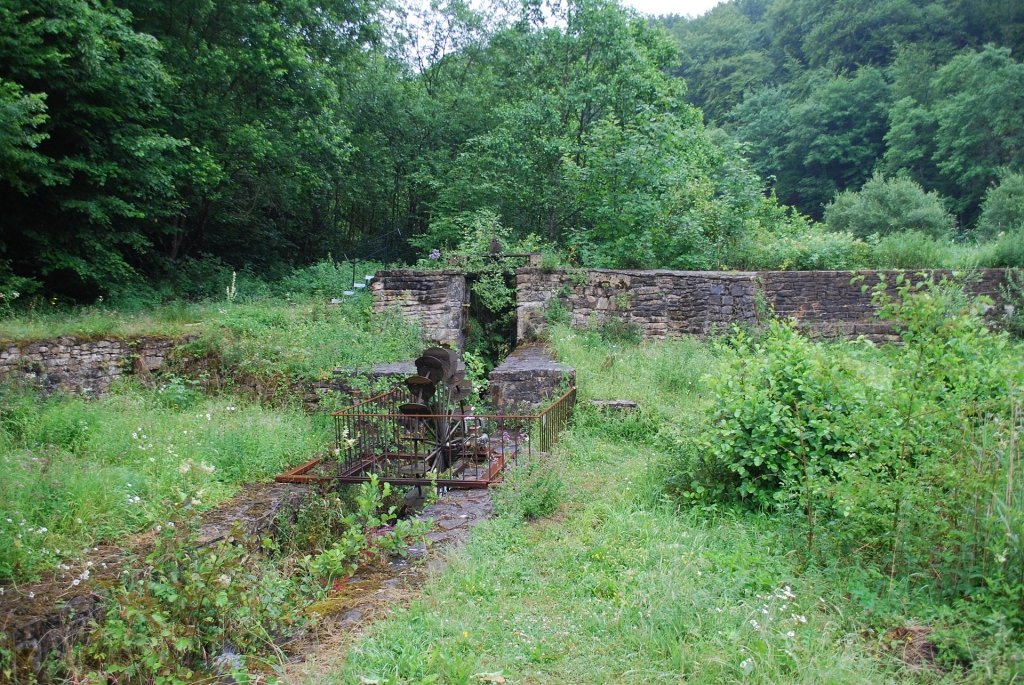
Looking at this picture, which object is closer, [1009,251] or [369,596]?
[369,596]

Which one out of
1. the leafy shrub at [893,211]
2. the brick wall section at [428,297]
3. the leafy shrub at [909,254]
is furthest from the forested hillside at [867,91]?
the brick wall section at [428,297]

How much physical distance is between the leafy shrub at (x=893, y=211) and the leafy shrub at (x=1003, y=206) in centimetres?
113

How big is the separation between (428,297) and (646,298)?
3.99 meters

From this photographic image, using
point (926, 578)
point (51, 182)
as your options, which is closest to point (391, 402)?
point (926, 578)

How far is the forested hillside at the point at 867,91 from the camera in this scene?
87.1 feet

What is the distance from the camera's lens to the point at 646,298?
38.4 ft

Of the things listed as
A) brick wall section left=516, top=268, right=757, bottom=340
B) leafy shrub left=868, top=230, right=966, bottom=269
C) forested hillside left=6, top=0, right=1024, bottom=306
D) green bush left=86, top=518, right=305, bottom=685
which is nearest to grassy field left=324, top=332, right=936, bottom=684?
green bush left=86, top=518, right=305, bottom=685

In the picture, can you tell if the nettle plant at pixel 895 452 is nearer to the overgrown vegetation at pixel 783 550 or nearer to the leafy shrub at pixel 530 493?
the overgrown vegetation at pixel 783 550

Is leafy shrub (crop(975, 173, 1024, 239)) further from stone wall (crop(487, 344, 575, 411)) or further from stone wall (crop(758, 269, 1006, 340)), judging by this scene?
stone wall (crop(487, 344, 575, 411))

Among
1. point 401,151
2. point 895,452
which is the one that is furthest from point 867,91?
point 895,452

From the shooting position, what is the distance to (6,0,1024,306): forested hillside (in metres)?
10.4

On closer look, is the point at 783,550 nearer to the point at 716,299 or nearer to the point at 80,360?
the point at 716,299

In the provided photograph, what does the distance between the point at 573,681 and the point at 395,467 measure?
13.0 ft

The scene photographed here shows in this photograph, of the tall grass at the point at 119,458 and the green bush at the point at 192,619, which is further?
the tall grass at the point at 119,458
